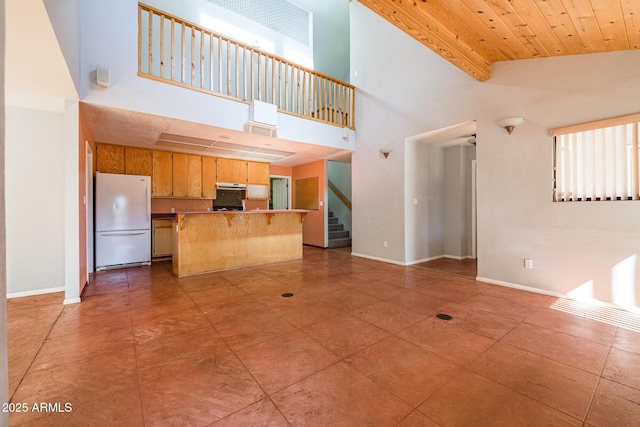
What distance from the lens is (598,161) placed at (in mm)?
3055

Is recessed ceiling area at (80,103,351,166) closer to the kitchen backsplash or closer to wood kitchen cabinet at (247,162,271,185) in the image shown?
wood kitchen cabinet at (247,162,271,185)

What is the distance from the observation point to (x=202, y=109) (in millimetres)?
4109

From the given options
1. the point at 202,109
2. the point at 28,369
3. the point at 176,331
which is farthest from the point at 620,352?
the point at 202,109

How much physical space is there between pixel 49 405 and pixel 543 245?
4.95m

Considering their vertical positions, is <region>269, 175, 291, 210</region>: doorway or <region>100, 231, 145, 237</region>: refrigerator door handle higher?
<region>269, 175, 291, 210</region>: doorway

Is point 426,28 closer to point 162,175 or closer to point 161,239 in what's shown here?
point 162,175

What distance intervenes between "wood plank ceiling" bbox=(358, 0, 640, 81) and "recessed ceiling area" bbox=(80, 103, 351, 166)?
3.06 metres

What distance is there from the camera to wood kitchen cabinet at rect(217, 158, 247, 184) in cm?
692

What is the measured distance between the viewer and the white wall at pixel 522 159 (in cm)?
291

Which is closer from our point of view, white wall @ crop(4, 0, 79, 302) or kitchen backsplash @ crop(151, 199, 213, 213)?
white wall @ crop(4, 0, 79, 302)

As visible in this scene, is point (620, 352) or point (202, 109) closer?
point (620, 352)

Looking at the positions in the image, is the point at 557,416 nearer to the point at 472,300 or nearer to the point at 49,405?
the point at 472,300

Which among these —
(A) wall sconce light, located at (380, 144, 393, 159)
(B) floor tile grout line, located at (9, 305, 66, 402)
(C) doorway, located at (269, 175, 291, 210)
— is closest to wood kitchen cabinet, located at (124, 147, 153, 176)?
(C) doorway, located at (269, 175, 291, 210)

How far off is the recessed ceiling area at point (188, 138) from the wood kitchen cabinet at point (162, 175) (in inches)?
9.0
